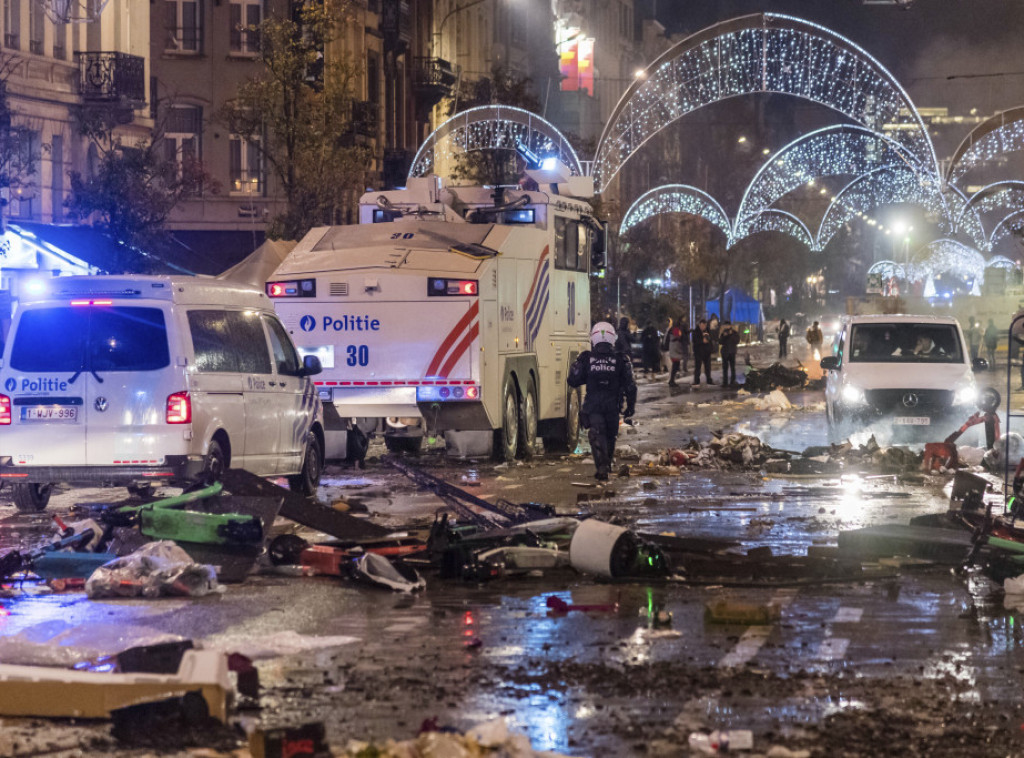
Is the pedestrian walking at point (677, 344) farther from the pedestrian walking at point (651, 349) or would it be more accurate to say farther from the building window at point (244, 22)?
the building window at point (244, 22)

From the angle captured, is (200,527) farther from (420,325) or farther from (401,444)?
(401,444)

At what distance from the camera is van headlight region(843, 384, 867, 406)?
2330 cm

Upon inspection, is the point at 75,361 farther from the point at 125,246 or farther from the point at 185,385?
the point at 125,246

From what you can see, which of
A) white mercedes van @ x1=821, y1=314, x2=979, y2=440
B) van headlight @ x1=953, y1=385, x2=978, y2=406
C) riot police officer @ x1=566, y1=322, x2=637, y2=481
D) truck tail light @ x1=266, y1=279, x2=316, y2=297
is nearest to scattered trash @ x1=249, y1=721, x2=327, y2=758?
riot police officer @ x1=566, y1=322, x2=637, y2=481

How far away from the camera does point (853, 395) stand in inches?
923

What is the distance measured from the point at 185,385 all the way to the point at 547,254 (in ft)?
31.9

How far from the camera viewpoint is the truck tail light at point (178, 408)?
13773 mm

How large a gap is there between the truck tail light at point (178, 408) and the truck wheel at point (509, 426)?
721cm

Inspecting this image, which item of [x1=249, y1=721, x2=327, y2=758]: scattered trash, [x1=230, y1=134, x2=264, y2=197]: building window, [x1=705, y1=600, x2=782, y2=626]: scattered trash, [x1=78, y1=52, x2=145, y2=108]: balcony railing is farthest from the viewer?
[x1=230, y1=134, x2=264, y2=197]: building window

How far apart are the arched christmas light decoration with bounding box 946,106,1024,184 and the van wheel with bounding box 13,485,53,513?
3446cm

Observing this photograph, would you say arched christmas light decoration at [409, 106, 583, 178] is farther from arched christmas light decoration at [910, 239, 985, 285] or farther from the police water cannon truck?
arched christmas light decoration at [910, 239, 985, 285]

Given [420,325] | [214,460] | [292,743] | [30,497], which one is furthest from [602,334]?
[292,743]

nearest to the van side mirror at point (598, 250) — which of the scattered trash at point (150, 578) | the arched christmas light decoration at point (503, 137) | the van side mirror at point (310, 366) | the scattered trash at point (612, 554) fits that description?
the van side mirror at point (310, 366)

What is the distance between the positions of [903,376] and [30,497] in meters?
13.2
